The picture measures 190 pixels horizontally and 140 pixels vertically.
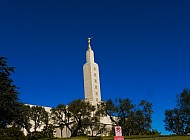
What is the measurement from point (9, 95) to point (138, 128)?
40.6 metres

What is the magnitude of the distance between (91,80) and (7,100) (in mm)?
66466

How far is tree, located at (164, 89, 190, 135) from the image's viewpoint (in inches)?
2813

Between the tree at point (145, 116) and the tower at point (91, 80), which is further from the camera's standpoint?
the tower at point (91, 80)

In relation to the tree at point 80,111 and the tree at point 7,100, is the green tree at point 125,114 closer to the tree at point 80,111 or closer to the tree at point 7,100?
the tree at point 80,111

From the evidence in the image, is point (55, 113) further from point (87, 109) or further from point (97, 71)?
point (97, 71)

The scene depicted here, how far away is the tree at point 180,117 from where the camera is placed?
71.4 meters

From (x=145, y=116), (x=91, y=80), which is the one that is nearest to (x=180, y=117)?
(x=145, y=116)

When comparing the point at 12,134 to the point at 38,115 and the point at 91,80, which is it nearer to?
the point at 38,115

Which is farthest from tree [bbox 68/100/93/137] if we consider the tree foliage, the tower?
the tower

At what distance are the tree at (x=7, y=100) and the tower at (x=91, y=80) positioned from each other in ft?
202

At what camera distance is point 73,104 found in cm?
7275

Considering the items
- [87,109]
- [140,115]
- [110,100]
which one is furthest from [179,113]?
[87,109]

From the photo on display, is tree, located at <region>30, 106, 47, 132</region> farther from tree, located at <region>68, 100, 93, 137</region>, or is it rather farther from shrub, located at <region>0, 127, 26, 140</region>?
shrub, located at <region>0, 127, 26, 140</region>

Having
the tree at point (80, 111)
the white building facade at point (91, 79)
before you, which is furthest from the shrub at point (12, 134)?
the white building facade at point (91, 79)
